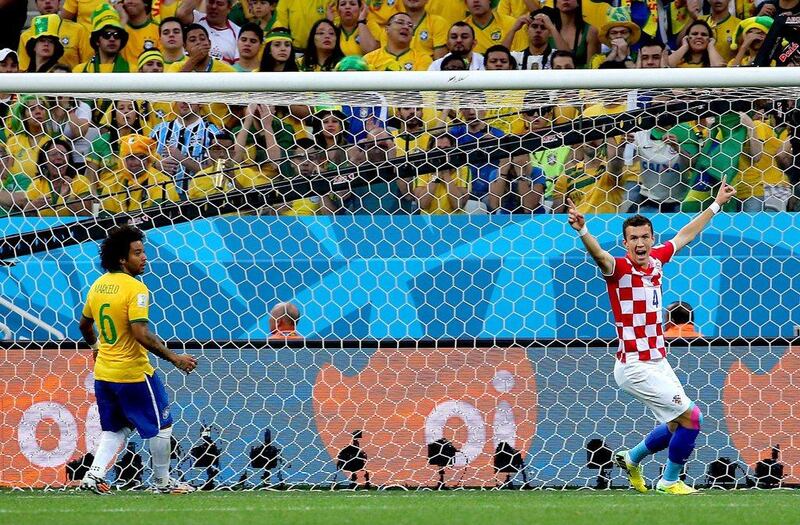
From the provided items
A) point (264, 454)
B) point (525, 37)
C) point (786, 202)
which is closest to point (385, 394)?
point (264, 454)

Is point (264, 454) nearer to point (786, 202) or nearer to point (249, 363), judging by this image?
point (249, 363)

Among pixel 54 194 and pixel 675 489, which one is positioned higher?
pixel 54 194

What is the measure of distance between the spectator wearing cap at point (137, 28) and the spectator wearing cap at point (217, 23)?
0.96 ft

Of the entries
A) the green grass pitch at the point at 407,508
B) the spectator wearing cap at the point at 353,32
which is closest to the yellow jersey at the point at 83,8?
the spectator wearing cap at the point at 353,32

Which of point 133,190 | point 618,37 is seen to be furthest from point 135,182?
point 618,37

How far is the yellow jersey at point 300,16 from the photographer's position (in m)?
10.8

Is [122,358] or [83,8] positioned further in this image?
[83,8]

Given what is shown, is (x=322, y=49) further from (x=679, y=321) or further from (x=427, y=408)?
(x=679, y=321)

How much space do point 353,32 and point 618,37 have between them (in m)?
2.30

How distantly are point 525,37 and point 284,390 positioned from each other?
4321 millimetres

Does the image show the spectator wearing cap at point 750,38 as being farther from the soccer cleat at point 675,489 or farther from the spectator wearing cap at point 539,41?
the soccer cleat at point 675,489

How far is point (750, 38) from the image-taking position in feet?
33.1

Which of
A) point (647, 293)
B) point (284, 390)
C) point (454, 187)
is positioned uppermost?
point (454, 187)

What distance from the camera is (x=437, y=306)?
8156mm
